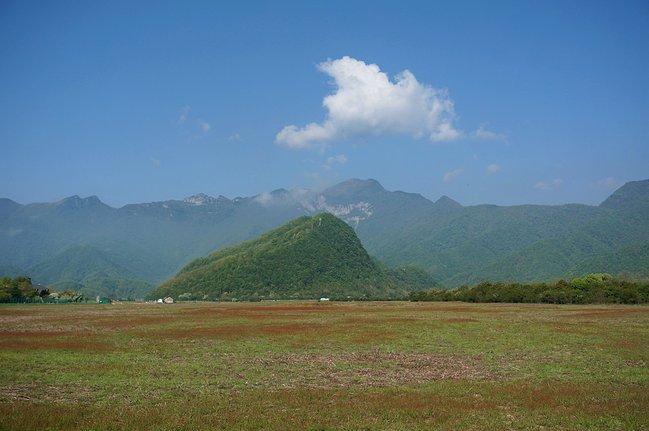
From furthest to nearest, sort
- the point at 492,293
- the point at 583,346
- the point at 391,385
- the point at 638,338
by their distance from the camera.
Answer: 1. the point at 492,293
2. the point at 638,338
3. the point at 583,346
4. the point at 391,385

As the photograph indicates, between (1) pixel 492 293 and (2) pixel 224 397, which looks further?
(1) pixel 492 293

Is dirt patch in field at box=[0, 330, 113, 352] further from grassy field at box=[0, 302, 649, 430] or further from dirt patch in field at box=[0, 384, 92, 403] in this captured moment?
dirt patch in field at box=[0, 384, 92, 403]

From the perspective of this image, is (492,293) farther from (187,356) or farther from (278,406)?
(278,406)

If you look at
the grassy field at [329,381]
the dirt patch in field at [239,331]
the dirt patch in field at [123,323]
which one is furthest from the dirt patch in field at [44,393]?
the dirt patch in field at [123,323]

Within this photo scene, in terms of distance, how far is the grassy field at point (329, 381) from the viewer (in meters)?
18.1

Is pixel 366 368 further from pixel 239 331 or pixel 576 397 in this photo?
pixel 239 331

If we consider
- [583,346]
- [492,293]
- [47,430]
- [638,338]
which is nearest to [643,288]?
[492,293]

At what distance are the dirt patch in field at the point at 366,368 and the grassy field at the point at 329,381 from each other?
0.10 metres

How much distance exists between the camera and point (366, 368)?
93.2ft

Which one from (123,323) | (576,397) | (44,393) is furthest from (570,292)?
(44,393)

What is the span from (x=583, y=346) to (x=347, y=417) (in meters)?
24.3

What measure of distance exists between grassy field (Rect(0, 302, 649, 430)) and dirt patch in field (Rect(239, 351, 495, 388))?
0.10 m

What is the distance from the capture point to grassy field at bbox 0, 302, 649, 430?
59.4 feet

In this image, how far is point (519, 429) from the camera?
17188mm
